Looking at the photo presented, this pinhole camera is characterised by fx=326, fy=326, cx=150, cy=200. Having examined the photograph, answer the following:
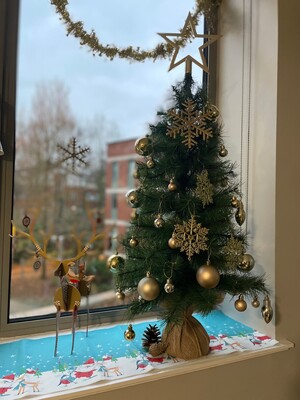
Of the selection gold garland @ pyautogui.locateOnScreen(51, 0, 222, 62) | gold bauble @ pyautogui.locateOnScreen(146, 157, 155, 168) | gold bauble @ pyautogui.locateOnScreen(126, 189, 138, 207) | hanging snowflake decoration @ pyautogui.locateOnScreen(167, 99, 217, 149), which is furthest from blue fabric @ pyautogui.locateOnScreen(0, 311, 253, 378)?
gold garland @ pyautogui.locateOnScreen(51, 0, 222, 62)

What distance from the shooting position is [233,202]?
1025 mm

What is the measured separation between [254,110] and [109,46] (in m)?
0.61

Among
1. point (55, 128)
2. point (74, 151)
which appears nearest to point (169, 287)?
point (74, 151)

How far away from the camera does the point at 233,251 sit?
1.02 meters

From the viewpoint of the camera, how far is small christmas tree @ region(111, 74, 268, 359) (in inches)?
38.2

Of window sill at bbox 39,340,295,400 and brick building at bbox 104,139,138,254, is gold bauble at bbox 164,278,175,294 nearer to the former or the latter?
window sill at bbox 39,340,295,400

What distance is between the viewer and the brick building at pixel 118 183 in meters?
1.63

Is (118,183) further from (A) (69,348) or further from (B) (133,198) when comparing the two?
(A) (69,348)

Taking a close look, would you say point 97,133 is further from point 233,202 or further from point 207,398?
point 207,398

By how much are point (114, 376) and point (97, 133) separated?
1000 mm

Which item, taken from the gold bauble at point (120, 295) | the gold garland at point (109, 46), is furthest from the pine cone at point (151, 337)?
the gold garland at point (109, 46)

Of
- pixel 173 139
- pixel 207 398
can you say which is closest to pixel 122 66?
pixel 173 139

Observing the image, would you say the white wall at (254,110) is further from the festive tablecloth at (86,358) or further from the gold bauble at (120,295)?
the gold bauble at (120,295)

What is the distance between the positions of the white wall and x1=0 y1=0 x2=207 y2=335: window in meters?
0.26
